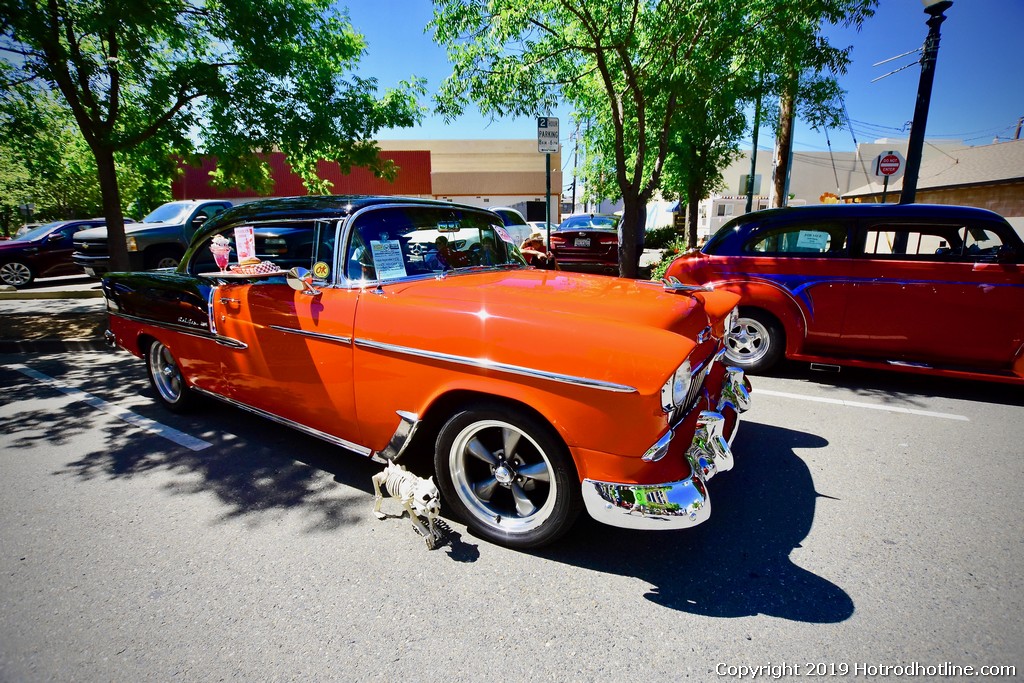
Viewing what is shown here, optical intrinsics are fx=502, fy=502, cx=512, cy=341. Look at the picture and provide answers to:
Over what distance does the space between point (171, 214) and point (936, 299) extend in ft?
45.3

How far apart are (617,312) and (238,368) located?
2.54 meters

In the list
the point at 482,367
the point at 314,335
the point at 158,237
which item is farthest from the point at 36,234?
the point at 482,367

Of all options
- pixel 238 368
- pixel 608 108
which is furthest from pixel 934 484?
pixel 608 108

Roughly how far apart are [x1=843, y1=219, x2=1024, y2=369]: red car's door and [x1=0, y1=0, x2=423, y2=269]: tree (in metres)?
6.93

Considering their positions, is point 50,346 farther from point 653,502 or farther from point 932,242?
point 932,242

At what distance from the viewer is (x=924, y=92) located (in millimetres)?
6406

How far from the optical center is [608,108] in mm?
9578

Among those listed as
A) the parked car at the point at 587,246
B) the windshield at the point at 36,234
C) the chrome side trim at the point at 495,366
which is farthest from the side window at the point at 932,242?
the windshield at the point at 36,234

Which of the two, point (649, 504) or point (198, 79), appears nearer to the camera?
point (649, 504)

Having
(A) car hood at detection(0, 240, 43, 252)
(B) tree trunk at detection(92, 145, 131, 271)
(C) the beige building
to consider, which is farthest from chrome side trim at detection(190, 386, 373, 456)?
(C) the beige building

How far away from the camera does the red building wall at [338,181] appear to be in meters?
32.6

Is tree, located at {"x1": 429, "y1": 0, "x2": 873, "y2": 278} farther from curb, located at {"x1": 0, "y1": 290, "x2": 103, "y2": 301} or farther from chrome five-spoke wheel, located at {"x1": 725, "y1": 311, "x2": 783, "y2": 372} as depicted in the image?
curb, located at {"x1": 0, "y1": 290, "x2": 103, "y2": 301}

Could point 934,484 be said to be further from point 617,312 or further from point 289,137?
point 289,137

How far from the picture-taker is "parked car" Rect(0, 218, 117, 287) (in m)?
11.6
